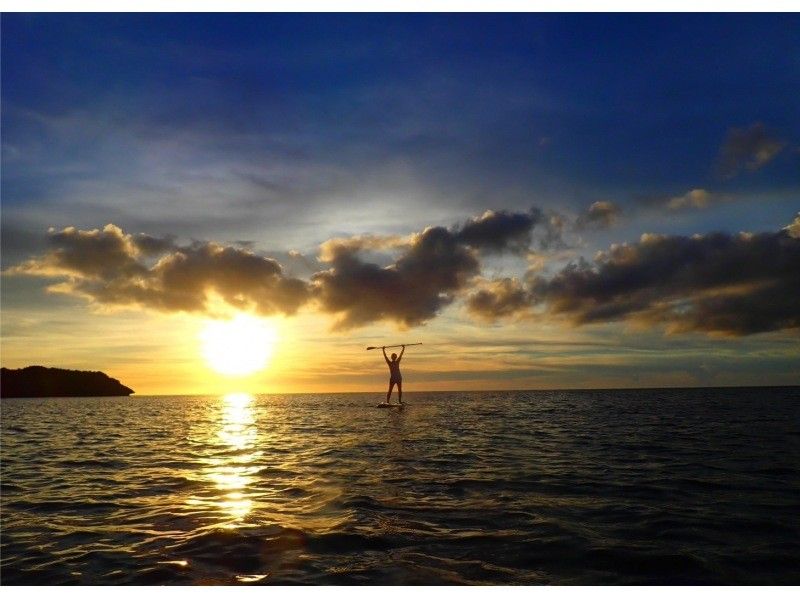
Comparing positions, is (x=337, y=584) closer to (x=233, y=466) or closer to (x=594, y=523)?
(x=594, y=523)

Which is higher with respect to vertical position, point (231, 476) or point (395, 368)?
point (395, 368)

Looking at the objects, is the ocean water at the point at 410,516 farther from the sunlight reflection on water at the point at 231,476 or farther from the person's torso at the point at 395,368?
the person's torso at the point at 395,368

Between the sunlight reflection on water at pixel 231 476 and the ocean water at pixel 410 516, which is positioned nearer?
the ocean water at pixel 410 516

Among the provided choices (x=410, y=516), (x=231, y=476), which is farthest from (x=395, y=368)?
(x=410, y=516)

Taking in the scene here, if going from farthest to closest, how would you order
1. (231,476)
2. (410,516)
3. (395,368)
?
(395,368), (231,476), (410,516)

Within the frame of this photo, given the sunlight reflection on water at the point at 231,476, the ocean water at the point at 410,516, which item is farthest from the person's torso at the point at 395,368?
the ocean water at the point at 410,516

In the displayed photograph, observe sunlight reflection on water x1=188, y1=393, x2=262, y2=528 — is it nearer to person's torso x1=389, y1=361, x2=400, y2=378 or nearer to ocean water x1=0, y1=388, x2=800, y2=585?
ocean water x1=0, y1=388, x2=800, y2=585

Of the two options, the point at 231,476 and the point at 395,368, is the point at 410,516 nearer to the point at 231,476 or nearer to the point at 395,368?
the point at 231,476

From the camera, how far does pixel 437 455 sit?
23703 millimetres

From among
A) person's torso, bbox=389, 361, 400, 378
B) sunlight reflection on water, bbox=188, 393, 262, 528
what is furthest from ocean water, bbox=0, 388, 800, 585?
person's torso, bbox=389, 361, 400, 378

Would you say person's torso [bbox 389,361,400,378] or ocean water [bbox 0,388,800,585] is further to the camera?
person's torso [bbox 389,361,400,378]

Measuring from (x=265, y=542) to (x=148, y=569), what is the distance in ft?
7.25

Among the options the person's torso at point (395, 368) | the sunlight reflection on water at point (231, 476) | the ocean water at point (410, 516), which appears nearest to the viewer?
the ocean water at point (410, 516)

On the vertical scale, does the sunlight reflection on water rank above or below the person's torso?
below
